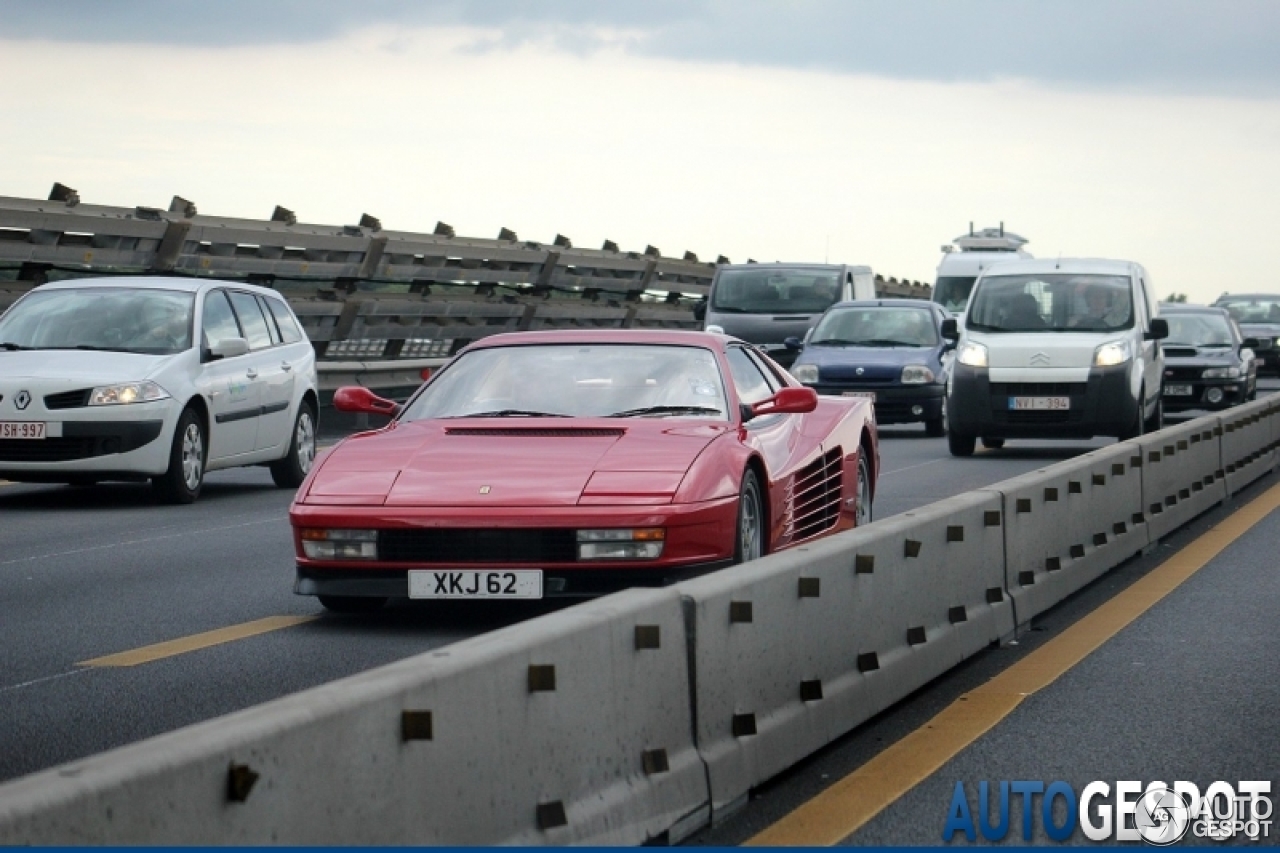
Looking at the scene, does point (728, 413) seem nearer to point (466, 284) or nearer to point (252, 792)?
point (252, 792)

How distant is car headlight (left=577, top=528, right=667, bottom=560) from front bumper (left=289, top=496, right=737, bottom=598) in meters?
0.02

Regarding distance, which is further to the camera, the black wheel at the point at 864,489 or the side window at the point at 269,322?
the side window at the point at 269,322

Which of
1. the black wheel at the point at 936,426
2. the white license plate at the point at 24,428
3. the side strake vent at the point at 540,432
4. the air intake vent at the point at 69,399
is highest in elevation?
the side strake vent at the point at 540,432

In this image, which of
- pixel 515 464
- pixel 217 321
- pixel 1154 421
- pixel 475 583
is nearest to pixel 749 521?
pixel 515 464

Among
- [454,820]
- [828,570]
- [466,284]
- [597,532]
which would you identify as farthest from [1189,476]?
[466,284]

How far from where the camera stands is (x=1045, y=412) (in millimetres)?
23062

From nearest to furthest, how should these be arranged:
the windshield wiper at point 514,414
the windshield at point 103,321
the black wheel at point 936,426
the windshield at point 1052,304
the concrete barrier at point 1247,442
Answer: the windshield wiper at point 514,414
the windshield at point 103,321
the concrete barrier at point 1247,442
the windshield at point 1052,304
the black wheel at point 936,426

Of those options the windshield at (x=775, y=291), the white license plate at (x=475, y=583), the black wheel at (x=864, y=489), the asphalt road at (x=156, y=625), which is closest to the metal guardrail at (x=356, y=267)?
the windshield at (x=775, y=291)

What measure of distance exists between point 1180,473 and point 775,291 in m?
19.6

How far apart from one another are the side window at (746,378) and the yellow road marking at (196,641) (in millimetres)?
2393

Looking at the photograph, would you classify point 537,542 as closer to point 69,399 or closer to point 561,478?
point 561,478

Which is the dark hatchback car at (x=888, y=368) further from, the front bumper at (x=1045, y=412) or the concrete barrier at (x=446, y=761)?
the concrete barrier at (x=446, y=761)

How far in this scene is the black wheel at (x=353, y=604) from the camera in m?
10.1

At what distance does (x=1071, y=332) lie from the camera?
2355 centimetres
